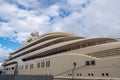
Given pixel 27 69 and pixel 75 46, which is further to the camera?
pixel 27 69

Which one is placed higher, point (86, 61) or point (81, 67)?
point (86, 61)

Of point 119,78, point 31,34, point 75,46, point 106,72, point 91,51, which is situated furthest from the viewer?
point 31,34

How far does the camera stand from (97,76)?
18.8 meters

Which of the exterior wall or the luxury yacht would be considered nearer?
the exterior wall

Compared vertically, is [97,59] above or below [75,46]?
below

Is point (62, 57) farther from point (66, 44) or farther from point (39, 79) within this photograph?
point (39, 79)

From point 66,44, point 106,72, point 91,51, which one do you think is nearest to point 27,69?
point 66,44

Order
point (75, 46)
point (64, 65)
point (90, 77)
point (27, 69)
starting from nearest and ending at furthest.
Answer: point (90, 77)
point (64, 65)
point (75, 46)
point (27, 69)

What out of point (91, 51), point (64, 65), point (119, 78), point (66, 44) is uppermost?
point (66, 44)

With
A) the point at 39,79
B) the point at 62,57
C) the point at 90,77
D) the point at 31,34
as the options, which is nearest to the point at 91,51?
the point at 90,77

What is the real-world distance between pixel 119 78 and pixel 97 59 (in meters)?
3.39

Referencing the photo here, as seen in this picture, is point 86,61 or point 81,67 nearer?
point 86,61

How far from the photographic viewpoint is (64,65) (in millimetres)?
23172

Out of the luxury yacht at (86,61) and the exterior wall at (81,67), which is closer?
the exterior wall at (81,67)
